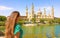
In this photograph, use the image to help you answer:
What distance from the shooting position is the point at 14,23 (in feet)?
4.11

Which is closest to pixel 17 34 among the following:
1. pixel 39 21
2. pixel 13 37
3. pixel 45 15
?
pixel 13 37

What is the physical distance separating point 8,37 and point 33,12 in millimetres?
17767

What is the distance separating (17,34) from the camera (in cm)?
124

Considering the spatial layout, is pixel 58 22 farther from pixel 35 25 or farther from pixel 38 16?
pixel 38 16

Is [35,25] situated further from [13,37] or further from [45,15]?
[13,37]

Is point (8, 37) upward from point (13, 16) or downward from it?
downward

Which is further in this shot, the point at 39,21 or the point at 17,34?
the point at 39,21

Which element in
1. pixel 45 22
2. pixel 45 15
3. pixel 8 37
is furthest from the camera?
Result: pixel 45 15

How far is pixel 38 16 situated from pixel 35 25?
3360 millimetres

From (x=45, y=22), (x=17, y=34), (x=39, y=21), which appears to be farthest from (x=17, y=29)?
(x=39, y=21)

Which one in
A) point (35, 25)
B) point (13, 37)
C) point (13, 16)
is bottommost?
point (35, 25)

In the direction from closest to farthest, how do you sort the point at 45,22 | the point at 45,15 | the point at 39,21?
1. the point at 45,22
2. the point at 39,21
3. the point at 45,15

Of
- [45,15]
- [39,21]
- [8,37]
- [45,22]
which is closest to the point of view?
[8,37]

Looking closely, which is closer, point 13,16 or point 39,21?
point 13,16
